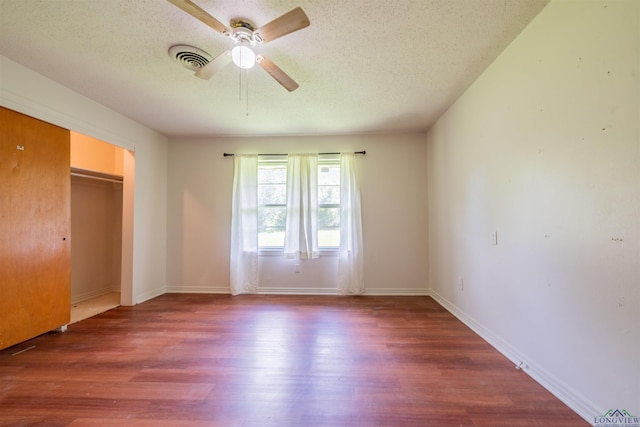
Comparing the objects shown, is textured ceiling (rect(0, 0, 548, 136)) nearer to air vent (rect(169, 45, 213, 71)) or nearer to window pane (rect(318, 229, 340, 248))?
air vent (rect(169, 45, 213, 71))

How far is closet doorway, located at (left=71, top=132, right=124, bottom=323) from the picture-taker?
3.24 metres

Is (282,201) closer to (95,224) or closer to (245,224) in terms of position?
(245,224)

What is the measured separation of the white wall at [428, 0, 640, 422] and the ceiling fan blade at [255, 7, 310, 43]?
1.50 metres

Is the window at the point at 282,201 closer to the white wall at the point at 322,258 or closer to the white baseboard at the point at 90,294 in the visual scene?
the white wall at the point at 322,258

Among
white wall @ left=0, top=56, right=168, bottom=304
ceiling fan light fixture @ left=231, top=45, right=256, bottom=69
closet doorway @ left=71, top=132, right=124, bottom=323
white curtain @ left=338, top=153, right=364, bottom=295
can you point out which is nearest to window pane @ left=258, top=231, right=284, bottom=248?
white curtain @ left=338, top=153, right=364, bottom=295

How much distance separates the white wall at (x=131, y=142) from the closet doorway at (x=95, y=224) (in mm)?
396

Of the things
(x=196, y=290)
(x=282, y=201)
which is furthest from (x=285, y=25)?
(x=196, y=290)

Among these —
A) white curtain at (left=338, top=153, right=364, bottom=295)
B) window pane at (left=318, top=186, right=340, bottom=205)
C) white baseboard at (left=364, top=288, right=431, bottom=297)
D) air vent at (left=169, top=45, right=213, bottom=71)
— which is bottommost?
white baseboard at (left=364, top=288, right=431, bottom=297)

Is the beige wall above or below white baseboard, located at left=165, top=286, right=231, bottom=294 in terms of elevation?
above

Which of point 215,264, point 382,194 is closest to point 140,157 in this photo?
point 215,264

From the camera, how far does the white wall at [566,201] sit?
116cm

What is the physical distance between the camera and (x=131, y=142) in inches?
128

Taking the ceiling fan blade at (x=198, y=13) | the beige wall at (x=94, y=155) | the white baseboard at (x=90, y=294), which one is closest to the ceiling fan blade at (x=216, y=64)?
the ceiling fan blade at (x=198, y=13)

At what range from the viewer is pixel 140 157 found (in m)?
3.41
